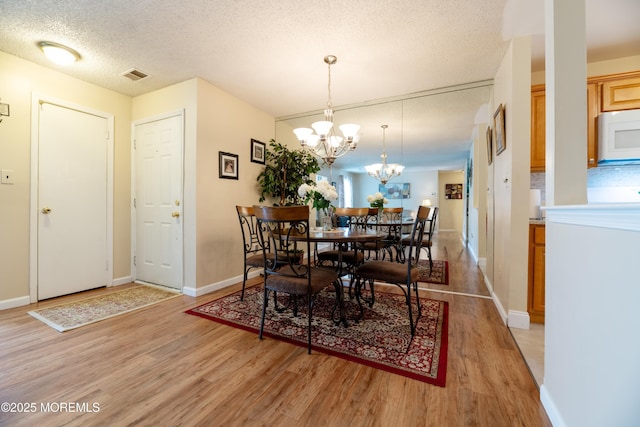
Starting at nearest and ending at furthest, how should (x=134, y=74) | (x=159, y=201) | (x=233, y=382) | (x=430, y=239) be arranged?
(x=233, y=382), (x=134, y=74), (x=159, y=201), (x=430, y=239)

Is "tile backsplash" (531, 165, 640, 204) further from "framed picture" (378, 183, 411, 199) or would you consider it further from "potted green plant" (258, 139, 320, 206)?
"potted green plant" (258, 139, 320, 206)

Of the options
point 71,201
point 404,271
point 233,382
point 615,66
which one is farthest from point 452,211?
point 71,201

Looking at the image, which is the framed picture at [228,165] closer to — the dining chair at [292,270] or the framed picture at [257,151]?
the framed picture at [257,151]

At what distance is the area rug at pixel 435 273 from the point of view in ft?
11.1

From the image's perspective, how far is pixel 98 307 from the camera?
2.53m

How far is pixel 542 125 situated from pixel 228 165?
3.40m

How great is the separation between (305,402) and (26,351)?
1.99 metres

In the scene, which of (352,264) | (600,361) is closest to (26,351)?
(352,264)

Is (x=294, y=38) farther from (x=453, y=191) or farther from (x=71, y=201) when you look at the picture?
(x=453, y=191)

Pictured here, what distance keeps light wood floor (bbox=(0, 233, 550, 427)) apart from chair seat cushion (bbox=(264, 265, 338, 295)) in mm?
414

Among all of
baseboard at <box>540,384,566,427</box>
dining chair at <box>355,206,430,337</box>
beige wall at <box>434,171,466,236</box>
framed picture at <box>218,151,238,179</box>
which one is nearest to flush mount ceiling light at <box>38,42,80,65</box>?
framed picture at <box>218,151,238,179</box>

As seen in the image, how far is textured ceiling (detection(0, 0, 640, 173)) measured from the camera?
190cm

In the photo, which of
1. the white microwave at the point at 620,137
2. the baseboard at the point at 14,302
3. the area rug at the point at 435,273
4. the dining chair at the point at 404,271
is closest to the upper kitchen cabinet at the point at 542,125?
the white microwave at the point at 620,137

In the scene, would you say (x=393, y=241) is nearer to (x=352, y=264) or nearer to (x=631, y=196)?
(x=352, y=264)
